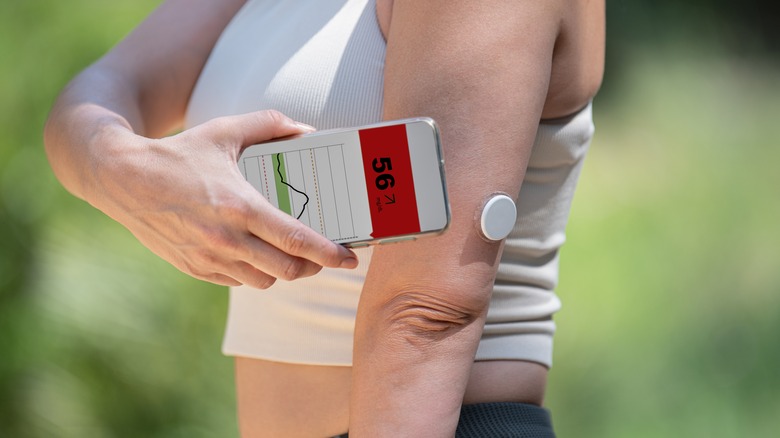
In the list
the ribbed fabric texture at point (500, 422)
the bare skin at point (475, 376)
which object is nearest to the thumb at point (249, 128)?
the bare skin at point (475, 376)

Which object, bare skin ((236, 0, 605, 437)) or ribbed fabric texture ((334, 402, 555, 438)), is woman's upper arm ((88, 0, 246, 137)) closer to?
bare skin ((236, 0, 605, 437))

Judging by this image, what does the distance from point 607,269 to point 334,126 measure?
164 centimetres

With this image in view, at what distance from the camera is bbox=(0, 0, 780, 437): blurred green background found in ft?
Answer: 6.07

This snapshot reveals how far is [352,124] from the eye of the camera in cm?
64

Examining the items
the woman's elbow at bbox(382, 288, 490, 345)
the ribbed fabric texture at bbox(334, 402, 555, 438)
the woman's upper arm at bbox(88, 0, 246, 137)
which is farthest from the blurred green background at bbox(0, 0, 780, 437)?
the woman's elbow at bbox(382, 288, 490, 345)

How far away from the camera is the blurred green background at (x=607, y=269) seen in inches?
72.8

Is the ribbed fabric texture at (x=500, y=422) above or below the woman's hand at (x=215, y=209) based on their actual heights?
below

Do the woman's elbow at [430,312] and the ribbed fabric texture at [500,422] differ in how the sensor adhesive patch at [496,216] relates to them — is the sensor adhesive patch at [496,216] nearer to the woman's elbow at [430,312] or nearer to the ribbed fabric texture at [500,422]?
the woman's elbow at [430,312]

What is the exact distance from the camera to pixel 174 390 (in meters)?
1.90

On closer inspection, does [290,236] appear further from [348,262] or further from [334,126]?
[334,126]

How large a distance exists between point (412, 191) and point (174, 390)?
151cm

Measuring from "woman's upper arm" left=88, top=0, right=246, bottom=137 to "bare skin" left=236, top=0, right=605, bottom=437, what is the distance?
0.87 ft

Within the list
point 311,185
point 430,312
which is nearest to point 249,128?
point 311,185

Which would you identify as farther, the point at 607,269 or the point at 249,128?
the point at 607,269
